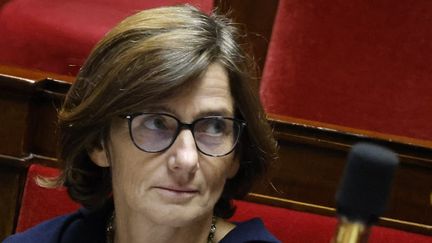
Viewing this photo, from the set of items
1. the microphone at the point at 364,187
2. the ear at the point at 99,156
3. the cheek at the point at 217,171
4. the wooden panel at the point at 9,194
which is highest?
the microphone at the point at 364,187

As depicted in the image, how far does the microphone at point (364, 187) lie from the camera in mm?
160

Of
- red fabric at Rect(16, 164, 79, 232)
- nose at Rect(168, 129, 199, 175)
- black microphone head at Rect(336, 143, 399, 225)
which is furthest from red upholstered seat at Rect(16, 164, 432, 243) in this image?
black microphone head at Rect(336, 143, 399, 225)

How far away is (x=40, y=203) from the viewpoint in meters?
0.66

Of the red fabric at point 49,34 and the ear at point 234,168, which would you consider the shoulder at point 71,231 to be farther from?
the red fabric at point 49,34

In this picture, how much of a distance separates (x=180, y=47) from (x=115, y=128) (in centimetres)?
8

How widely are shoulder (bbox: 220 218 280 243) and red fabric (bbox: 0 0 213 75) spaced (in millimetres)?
469

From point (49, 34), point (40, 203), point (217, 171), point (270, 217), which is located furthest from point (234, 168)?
point (49, 34)

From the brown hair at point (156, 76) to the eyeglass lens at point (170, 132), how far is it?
13mm

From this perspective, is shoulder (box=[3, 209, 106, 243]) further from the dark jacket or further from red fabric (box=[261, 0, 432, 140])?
red fabric (box=[261, 0, 432, 140])

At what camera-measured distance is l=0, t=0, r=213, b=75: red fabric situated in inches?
36.9

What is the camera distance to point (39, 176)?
2.10 feet

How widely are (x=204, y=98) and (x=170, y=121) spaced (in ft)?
0.10

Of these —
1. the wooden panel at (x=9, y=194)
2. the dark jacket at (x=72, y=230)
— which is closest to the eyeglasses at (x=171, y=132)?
the dark jacket at (x=72, y=230)

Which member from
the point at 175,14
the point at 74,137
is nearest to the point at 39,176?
the point at 74,137
